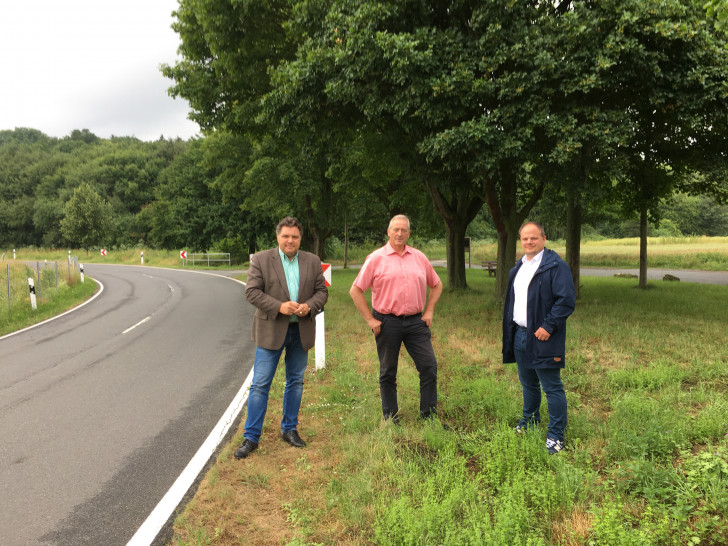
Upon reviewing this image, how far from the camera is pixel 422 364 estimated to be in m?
4.45

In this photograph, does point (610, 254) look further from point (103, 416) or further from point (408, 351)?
point (103, 416)

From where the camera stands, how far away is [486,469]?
3.53m

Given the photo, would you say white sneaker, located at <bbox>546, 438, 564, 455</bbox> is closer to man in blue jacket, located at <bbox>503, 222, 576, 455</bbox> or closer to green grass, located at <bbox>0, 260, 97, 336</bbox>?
man in blue jacket, located at <bbox>503, 222, 576, 455</bbox>

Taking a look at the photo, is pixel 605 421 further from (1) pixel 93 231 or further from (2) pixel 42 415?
(1) pixel 93 231

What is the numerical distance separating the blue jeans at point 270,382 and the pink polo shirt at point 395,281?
0.80m

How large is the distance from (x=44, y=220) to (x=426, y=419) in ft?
255

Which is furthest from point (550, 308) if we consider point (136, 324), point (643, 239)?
point (643, 239)

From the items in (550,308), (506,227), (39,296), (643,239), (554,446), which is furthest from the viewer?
(39,296)

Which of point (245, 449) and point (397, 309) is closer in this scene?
point (245, 449)

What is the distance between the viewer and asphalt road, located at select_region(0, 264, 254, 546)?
329 cm

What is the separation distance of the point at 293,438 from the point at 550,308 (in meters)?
2.49

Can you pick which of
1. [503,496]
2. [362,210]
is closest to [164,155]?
[362,210]

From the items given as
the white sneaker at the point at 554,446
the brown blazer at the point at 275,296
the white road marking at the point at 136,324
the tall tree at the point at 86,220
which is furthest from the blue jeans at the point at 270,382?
the tall tree at the point at 86,220

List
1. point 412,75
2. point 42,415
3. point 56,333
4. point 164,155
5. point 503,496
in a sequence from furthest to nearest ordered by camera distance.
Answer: point 164,155, point 56,333, point 412,75, point 42,415, point 503,496
